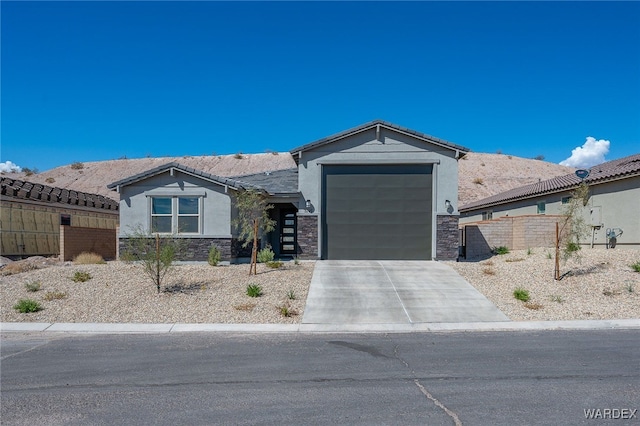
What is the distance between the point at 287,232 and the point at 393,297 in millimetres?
10464

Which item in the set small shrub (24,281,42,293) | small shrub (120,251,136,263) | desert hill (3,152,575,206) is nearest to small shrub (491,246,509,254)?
small shrub (120,251,136,263)

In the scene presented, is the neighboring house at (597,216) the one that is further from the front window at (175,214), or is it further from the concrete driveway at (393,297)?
the front window at (175,214)

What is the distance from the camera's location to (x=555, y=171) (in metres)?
71.2

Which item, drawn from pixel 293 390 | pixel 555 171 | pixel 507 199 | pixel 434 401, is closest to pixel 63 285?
pixel 293 390

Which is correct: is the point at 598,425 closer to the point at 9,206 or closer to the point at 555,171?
the point at 9,206

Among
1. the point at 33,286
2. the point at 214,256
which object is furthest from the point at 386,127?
the point at 33,286

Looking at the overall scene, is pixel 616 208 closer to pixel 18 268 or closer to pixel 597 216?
pixel 597 216

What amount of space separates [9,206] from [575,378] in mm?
23659

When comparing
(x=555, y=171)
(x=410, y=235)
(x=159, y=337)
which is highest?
(x=555, y=171)

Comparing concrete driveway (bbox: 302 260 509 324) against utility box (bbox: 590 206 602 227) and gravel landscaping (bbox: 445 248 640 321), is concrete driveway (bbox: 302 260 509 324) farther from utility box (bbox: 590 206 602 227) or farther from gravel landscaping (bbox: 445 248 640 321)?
utility box (bbox: 590 206 602 227)

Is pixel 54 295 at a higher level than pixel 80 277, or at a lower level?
lower

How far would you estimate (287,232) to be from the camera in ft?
76.3

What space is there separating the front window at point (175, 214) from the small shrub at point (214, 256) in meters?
1.13

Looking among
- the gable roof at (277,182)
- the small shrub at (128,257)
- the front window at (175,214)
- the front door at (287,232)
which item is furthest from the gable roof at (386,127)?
the small shrub at (128,257)
